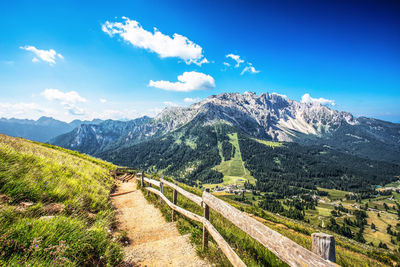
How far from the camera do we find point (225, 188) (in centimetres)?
19138

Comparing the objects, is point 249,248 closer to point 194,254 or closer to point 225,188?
point 194,254

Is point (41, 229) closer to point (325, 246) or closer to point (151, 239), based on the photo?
point (151, 239)

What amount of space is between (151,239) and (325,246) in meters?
7.24

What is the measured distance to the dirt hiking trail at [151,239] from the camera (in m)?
5.66

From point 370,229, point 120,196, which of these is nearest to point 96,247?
point 120,196

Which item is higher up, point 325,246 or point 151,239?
point 325,246

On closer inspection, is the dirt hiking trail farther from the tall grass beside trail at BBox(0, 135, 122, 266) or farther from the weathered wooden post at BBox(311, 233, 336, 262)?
the weathered wooden post at BBox(311, 233, 336, 262)

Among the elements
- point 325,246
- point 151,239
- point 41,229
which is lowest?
point 151,239

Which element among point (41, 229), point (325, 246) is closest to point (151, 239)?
point (41, 229)

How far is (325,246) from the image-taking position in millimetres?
2660

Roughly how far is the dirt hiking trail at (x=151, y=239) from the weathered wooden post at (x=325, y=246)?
3.82 m

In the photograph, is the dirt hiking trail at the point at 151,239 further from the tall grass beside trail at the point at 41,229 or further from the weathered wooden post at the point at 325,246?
the weathered wooden post at the point at 325,246

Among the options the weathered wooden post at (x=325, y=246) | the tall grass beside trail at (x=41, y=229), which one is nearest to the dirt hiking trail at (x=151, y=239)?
the tall grass beside trail at (x=41, y=229)

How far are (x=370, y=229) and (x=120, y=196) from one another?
20496cm
